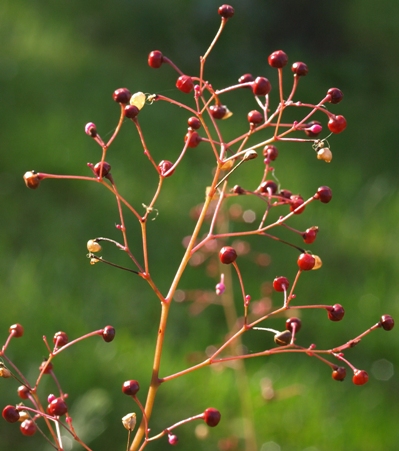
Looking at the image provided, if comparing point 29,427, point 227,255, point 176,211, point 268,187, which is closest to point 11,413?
point 29,427

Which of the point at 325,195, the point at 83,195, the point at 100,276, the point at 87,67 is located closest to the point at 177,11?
the point at 87,67

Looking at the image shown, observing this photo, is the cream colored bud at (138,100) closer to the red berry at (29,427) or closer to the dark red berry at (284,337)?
the dark red berry at (284,337)

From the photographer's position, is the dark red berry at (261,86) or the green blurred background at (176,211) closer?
the dark red berry at (261,86)

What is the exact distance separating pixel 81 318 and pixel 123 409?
505 millimetres

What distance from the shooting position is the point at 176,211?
3621 millimetres

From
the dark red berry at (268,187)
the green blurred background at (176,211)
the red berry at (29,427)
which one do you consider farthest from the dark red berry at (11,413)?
the green blurred background at (176,211)

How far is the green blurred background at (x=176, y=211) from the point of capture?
247 cm

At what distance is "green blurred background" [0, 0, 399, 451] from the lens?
2.47 m

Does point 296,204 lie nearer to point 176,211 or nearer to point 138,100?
point 138,100

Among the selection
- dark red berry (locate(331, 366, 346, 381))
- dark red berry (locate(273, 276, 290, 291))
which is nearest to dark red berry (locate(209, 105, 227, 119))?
dark red berry (locate(273, 276, 290, 291))

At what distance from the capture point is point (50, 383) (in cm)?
238

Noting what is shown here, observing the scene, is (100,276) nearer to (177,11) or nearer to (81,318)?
(81,318)

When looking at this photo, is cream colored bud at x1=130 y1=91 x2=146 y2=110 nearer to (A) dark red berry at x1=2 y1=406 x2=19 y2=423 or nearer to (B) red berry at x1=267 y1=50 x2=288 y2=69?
(B) red berry at x1=267 y1=50 x2=288 y2=69

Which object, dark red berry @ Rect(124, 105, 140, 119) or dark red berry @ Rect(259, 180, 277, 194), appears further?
dark red berry @ Rect(259, 180, 277, 194)
